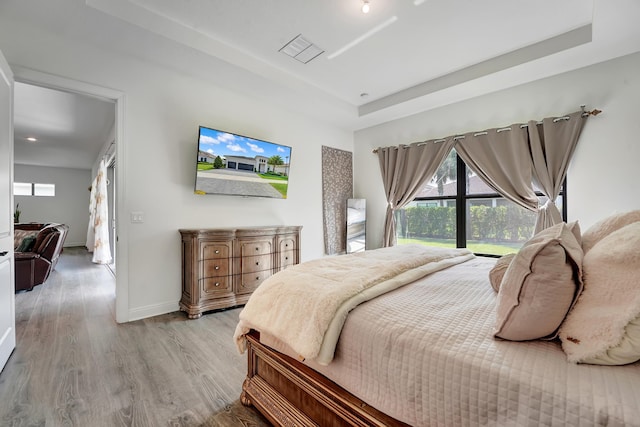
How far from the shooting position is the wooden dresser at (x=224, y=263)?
2.88 metres

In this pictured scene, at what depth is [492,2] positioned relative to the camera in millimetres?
2250

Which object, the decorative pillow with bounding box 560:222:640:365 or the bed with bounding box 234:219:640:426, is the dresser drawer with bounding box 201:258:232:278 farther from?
the decorative pillow with bounding box 560:222:640:365

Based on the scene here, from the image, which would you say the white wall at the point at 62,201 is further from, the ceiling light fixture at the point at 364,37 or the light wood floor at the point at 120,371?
the ceiling light fixture at the point at 364,37

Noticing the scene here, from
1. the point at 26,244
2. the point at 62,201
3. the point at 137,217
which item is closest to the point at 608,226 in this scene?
the point at 137,217

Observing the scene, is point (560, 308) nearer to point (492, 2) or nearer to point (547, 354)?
point (547, 354)

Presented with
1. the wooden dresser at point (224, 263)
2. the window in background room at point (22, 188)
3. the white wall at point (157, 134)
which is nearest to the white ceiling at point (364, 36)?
the white wall at point (157, 134)

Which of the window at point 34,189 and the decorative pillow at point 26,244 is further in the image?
the window at point 34,189

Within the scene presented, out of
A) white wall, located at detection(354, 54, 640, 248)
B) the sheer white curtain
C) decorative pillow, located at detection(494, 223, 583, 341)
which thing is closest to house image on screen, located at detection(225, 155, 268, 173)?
white wall, located at detection(354, 54, 640, 248)

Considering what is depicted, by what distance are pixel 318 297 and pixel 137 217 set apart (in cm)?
244

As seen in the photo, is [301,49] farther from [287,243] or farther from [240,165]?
[287,243]

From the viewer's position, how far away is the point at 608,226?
1240mm

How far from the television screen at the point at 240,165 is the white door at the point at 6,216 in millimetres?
1383

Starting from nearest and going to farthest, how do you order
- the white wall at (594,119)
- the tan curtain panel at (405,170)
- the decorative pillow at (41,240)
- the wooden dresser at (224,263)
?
the white wall at (594,119) → the wooden dresser at (224,263) → the tan curtain panel at (405,170) → the decorative pillow at (41,240)

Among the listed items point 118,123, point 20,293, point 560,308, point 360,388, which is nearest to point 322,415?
point 360,388
